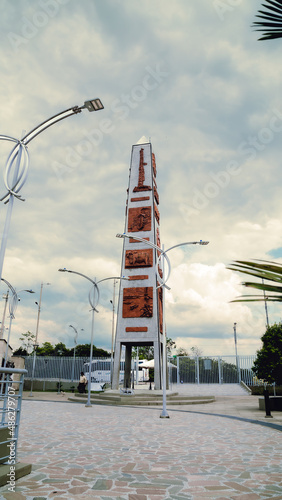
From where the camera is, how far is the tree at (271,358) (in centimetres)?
1794

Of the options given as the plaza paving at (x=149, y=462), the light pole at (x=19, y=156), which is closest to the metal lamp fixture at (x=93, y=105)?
the light pole at (x=19, y=156)

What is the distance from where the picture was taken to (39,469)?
6488mm

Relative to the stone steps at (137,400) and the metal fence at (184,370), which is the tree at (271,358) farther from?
the metal fence at (184,370)

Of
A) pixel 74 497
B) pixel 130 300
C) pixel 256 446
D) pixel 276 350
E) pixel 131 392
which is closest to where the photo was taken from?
pixel 74 497

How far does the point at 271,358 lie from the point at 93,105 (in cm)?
1521

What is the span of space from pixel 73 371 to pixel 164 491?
38.6m

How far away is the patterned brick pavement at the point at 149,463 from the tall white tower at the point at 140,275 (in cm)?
1840

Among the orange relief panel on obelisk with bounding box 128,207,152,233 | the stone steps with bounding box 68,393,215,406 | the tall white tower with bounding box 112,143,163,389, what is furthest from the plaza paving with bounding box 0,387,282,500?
the orange relief panel on obelisk with bounding box 128,207,152,233

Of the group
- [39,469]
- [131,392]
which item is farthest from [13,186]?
[131,392]

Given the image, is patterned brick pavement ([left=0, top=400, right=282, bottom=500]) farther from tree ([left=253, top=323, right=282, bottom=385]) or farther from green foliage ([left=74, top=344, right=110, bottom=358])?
green foliage ([left=74, top=344, right=110, bottom=358])

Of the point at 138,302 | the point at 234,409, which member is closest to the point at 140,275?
the point at 138,302

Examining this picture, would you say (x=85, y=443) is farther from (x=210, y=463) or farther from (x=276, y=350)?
(x=276, y=350)

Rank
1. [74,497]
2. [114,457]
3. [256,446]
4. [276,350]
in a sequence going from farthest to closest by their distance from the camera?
[276,350] → [256,446] → [114,457] → [74,497]

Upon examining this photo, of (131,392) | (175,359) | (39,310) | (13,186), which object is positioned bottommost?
(131,392)
